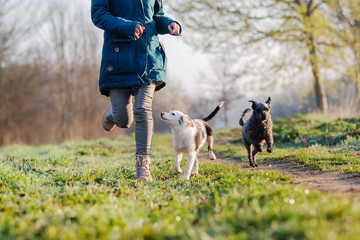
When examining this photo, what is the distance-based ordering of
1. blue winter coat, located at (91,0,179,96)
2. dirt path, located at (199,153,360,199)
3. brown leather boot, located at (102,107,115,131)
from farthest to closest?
brown leather boot, located at (102,107,115,131) → blue winter coat, located at (91,0,179,96) → dirt path, located at (199,153,360,199)

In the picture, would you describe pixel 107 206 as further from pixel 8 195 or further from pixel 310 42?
pixel 310 42

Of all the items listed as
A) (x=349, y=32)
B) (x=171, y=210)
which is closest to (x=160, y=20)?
(x=171, y=210)

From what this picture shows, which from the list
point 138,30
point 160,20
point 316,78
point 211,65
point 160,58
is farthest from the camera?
point 211,65

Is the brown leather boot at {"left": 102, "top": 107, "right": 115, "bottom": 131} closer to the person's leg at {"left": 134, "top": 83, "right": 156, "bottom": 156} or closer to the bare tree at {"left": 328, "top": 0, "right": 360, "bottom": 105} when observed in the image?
the person's leg at {"left": 134, "top": 83, "right": 156, "bottom": 156}

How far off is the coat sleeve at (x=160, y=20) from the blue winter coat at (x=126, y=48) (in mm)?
189

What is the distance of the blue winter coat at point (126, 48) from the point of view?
3.93 m

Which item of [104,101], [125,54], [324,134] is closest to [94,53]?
[104,101]

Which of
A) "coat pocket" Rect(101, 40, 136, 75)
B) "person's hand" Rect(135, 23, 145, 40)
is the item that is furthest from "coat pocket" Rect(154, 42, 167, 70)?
"person's hand" Rect(135, 23, 145, 40)

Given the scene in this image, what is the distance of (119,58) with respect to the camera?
12.9 feet

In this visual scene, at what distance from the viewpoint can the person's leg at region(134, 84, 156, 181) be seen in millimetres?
4012

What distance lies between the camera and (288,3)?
15367mm

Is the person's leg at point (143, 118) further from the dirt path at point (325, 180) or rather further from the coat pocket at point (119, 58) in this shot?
the dirt path at point (325, 180)

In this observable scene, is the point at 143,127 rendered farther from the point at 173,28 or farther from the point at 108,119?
the point at 173,28

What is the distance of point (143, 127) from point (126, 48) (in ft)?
3.48
